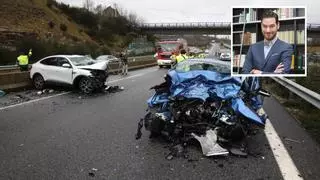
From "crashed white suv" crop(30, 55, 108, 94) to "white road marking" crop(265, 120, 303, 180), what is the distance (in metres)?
10.8

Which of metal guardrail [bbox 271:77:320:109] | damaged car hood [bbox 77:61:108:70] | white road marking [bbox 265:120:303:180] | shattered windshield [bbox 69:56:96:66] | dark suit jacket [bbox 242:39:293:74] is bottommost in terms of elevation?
white road marking [bbox 265:120:303:180]

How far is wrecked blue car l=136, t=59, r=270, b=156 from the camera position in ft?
25.6

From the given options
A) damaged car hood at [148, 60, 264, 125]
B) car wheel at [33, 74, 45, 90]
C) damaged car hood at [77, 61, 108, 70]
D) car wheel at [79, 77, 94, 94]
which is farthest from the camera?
car wheel at [33, 74, 45, 90]

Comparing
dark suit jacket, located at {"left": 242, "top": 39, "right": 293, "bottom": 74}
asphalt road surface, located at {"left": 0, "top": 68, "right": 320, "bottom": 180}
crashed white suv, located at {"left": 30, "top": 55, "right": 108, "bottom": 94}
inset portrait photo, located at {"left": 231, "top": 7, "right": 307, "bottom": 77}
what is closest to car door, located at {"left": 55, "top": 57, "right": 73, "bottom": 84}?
crashed white suv, located at {"left": 30, "top": 55, "right": 108, "bottom": 94}

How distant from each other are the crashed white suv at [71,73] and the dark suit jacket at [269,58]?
42.1 ft

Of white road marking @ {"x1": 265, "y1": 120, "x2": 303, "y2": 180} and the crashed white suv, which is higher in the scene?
the crashed white suv

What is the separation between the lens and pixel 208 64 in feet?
39.3

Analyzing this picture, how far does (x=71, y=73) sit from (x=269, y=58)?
14023 millimetres

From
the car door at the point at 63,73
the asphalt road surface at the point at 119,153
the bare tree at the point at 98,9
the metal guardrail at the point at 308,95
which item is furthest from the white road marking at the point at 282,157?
the bare tree at the point at 98,9

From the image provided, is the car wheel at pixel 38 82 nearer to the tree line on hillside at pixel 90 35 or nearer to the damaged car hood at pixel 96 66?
the damaged car hood at pixel 96 66

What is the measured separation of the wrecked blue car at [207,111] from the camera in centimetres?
781

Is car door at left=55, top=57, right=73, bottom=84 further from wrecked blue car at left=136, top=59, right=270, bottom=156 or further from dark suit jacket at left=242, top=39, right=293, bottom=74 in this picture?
dark suit jacket at left=242, top=39, right=293, bottom=74

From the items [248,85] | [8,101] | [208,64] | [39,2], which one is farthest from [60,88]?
[39,2]

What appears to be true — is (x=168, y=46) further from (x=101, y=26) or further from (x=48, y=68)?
(x=101, y=26)
